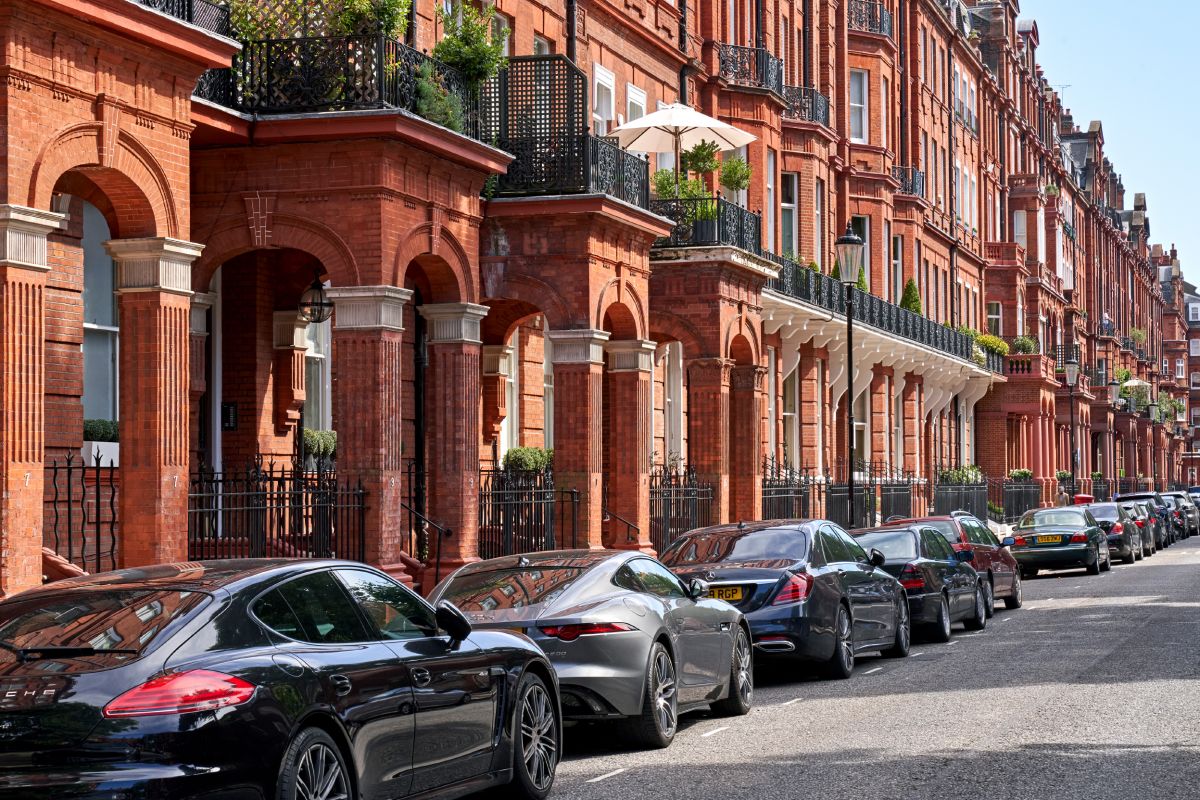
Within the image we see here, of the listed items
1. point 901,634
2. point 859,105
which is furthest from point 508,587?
point 859,105

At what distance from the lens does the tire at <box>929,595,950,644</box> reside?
2122 centimetres

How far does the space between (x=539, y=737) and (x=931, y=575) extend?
38.7ft

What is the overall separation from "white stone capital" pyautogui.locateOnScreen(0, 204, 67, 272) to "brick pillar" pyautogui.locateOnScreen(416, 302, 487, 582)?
7.21 m

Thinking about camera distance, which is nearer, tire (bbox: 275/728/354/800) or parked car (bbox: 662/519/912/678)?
tire (bbox: 275/728/354/800)

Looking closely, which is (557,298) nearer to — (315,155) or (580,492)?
(580,492)

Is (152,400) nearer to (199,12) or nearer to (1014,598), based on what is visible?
(199,12)

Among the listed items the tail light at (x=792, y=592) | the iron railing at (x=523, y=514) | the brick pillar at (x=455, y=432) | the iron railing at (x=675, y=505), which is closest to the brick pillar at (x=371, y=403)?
the brick pillar at (x=455, y=432)

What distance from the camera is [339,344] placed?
18500 mm

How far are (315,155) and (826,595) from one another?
6799 mm

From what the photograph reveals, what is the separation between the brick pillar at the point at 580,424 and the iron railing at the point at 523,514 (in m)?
0.16

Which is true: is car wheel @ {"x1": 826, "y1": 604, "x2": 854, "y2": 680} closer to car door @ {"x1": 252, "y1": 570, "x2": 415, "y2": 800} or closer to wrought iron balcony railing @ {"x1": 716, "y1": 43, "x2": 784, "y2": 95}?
car door @ {"x1": 252, "y1": 570, "x2": 415, "y2": 800}

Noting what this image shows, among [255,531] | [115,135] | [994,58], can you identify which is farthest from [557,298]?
[994,58]

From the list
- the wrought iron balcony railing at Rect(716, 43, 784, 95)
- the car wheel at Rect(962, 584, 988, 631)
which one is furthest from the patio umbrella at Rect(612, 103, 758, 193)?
the car wheel at Rect(962, 584, 988, 631)

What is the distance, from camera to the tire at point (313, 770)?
7.59m
